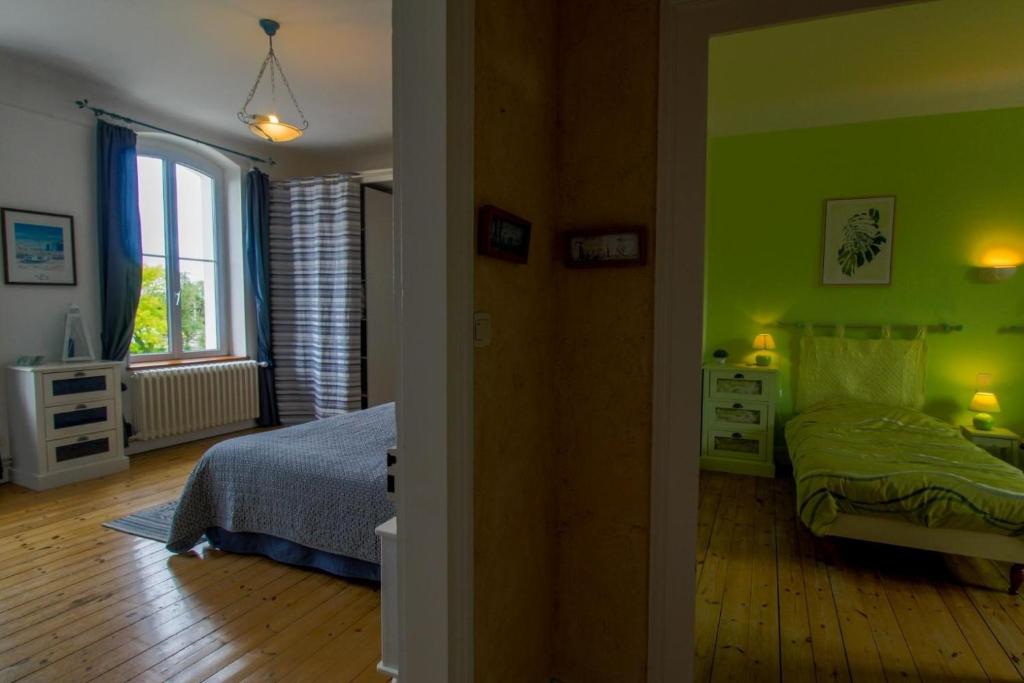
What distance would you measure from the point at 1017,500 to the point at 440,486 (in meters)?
2.52

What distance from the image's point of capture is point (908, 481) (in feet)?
7.72

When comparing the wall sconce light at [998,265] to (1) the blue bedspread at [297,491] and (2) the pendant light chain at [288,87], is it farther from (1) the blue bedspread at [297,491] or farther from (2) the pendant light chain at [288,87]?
(2) the pendant light chain at [288,87]

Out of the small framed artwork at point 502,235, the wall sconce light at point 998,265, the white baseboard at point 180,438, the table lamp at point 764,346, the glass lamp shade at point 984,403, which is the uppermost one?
the wall sconce light at point 998,265

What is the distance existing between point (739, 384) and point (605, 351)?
8.82 feet

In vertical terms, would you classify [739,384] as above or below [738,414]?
above

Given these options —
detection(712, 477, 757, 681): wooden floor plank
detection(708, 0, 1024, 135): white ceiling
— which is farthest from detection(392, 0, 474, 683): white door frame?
detection(708, 0, 1024, 135): white ceiling

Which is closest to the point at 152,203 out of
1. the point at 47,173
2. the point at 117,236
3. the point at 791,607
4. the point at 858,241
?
the point at 117,236

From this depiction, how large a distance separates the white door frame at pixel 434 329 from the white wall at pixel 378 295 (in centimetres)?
394

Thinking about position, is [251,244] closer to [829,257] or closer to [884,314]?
[829,257]

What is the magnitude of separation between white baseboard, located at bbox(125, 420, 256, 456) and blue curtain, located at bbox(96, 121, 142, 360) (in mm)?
730

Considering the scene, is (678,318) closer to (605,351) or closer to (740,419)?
(605,351)

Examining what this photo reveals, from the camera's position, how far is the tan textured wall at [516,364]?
1254 millimetres

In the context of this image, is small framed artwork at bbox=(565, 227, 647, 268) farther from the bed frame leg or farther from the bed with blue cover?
the bed frame leg

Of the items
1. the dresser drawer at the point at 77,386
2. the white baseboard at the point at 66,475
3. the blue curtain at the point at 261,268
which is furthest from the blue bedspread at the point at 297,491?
the blue curtain at the point at 261,268
